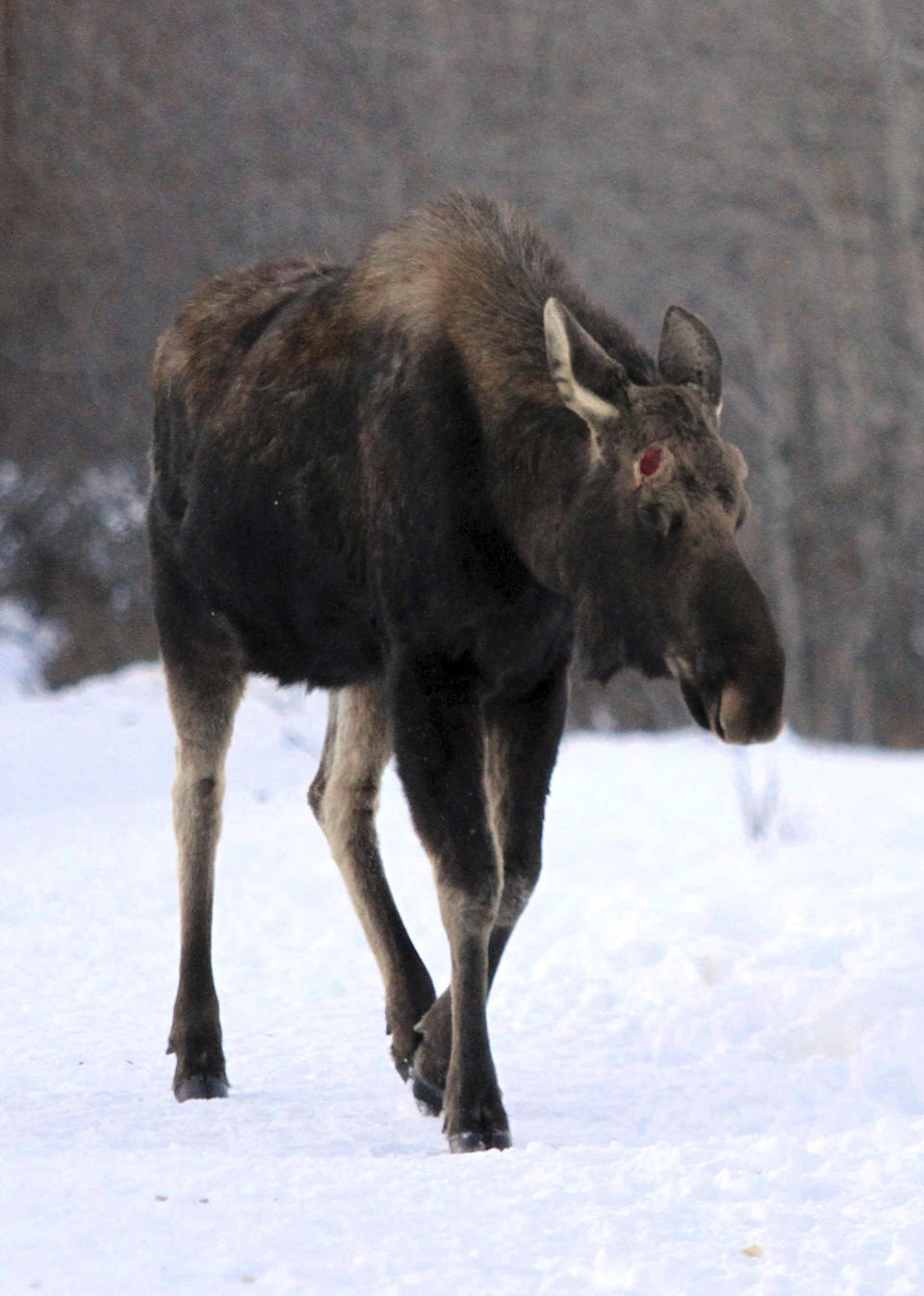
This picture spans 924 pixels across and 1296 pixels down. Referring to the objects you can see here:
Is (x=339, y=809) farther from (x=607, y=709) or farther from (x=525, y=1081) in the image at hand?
(x=607, y=709)

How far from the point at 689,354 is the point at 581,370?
33cm

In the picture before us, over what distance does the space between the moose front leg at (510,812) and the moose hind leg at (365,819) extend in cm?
61

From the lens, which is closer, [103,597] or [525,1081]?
[525,1081]

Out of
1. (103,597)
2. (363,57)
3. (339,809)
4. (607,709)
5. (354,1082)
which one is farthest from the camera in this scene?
(363,57)

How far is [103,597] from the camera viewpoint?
2323cm

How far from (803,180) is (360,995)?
21987 mm

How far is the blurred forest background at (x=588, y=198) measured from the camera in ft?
80.3

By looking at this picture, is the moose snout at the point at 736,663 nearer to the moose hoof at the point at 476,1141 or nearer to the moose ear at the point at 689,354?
the moose ear at the point at 689,354

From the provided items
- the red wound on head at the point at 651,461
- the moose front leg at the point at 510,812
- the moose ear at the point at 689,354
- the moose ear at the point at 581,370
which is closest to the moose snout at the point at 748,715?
the red wound on head at the point at 651,461

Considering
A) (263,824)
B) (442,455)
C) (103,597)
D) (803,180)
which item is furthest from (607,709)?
(442,455)

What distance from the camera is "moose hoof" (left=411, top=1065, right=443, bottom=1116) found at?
5715mm

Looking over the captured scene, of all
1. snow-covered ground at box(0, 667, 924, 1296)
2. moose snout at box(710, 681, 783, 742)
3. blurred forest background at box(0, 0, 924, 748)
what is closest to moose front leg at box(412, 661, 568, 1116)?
snow-covered ground at box(0, 667, 924, 1296)

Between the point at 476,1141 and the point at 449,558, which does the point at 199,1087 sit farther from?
the point at 449,558

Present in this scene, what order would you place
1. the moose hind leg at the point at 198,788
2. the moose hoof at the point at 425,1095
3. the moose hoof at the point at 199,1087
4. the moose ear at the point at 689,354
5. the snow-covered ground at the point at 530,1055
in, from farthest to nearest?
the moose hind leg at the point at 198,788 → the moose hoof at the point at 199,1087 → the moose hoof at the point at 425,1095 → the moose ear at the point at 689,354 → the snow-covered ground at the point at 530,1055
